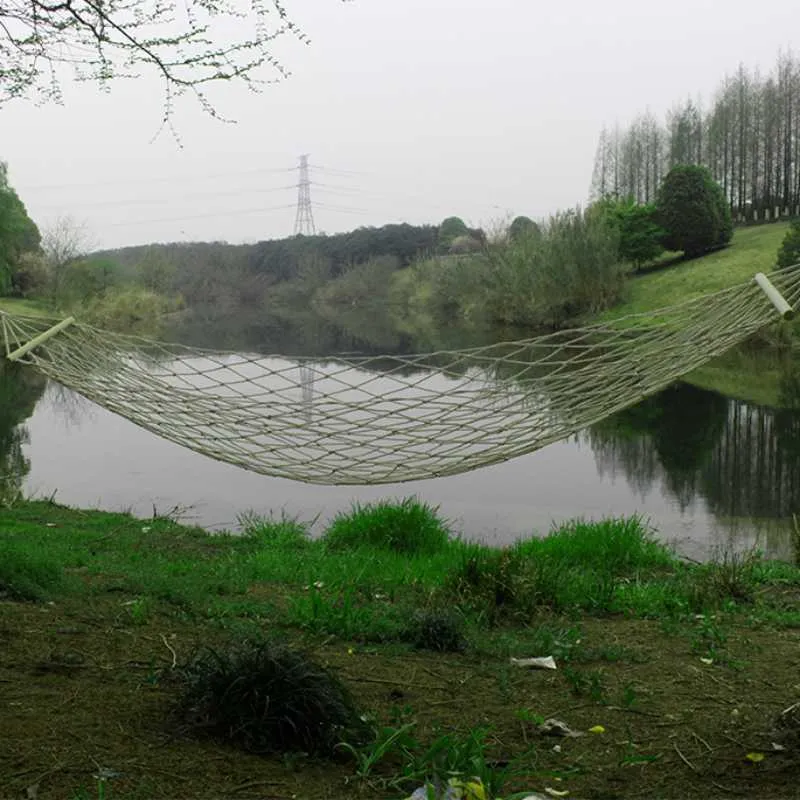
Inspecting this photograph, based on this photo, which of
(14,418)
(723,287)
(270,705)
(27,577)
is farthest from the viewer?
(723,287)

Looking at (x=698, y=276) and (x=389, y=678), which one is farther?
(x=698, y=276)

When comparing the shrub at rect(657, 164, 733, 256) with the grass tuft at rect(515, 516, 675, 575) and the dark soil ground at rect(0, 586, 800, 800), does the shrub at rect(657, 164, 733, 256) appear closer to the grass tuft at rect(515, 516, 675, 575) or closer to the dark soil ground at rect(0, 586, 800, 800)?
the grass tuft at rect(515, 516, 675, 575)

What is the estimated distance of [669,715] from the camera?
172cm

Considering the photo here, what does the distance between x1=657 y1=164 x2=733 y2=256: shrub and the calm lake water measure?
471 inches

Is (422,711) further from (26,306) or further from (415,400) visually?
(26,306)

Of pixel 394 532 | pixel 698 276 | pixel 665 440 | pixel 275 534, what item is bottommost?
pixel 665 440

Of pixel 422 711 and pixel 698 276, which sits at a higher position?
pixel 698 276

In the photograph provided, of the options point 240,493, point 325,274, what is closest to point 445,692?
point 240,493

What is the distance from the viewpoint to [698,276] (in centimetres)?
1855

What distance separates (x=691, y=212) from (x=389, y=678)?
19975 mm

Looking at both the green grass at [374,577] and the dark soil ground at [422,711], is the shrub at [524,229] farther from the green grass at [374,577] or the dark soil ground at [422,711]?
the dark soil ground at [422,711]

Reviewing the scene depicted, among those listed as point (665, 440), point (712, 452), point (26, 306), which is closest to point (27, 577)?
point (712, 452)

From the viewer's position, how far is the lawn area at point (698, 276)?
17.4 metres

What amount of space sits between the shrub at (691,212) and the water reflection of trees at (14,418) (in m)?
13.9
